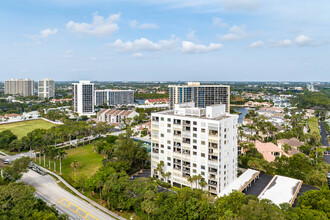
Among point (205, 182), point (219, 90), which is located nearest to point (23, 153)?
point (205, 182)

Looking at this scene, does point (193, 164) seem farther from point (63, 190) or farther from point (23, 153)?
point (23, 153)

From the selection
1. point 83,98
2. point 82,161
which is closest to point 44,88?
point 83,98

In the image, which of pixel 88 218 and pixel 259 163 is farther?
pixel 259 163

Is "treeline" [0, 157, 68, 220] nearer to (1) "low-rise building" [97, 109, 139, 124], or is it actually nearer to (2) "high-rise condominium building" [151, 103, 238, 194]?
(2) "high-rise condominium building" [151, 103, 238, 194]

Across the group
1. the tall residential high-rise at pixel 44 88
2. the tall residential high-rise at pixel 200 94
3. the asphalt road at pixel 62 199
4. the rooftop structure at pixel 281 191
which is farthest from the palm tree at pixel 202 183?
the tall residential high-rise at pixel 44 88

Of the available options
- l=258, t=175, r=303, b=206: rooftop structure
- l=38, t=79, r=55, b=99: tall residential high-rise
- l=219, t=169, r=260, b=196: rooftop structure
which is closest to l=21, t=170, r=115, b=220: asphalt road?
l=219, t=169, r=260, b=196: rooftop structure

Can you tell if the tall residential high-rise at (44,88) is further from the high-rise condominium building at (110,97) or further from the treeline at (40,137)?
the treeline at (40,137)
